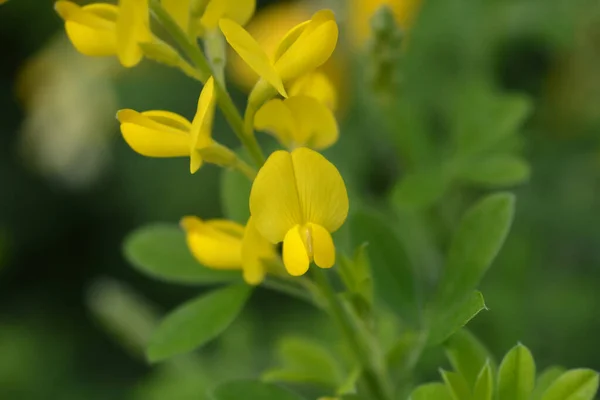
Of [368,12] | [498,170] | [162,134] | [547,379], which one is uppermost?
[368,12]

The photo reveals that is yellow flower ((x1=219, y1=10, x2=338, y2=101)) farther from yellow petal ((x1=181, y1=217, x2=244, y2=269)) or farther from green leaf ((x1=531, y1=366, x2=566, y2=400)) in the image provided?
green leaf ((x1=531, y1=366, x2=566, y2=400))

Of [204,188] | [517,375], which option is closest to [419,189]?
[517,375]

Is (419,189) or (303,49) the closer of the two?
(303,49)

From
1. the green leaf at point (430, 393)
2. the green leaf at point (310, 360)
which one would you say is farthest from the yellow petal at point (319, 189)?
the green leaf at point (310, 360)

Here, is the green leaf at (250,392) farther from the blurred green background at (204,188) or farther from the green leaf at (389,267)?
the blurred green background at (204,188)

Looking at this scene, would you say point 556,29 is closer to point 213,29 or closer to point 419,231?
point 419,231

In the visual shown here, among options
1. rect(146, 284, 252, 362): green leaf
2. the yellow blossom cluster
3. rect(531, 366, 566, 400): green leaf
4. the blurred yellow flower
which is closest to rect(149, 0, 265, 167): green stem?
the yellow blossom cluster

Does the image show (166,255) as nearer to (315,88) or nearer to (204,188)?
(315,88)
